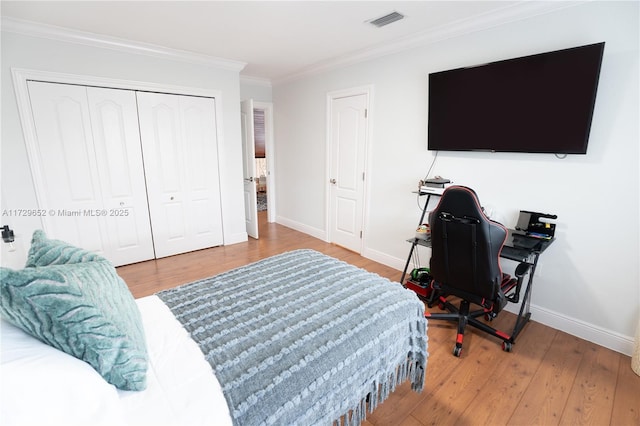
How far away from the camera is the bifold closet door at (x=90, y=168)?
3.01 metres

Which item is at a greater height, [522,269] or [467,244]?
[467,244]

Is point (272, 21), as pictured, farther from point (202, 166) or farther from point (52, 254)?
point (52, 254)

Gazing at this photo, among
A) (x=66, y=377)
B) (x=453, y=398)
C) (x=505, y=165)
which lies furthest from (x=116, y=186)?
(x=505, y=165)

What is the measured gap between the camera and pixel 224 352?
1183 millimetres

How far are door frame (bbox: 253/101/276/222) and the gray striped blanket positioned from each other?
367 cm

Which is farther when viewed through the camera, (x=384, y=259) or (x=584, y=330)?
(x=384, y=259)

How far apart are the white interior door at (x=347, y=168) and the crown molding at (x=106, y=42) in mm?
1521

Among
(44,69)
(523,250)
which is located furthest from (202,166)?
(523,250)

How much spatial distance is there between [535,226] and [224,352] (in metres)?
2.44

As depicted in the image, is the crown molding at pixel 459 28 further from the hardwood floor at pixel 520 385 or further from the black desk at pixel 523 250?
the hardwood floor at pixel 520 385

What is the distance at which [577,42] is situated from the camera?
2.13 meters

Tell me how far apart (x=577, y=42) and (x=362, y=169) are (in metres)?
2.23

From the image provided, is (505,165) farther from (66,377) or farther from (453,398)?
(66,377)

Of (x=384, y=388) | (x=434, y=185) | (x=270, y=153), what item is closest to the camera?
(x=384, y=388)
